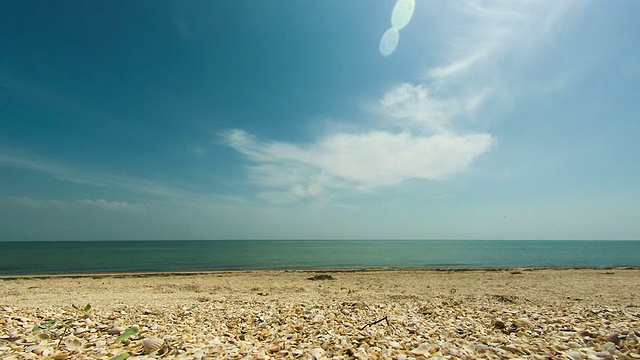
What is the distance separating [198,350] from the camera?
439cm

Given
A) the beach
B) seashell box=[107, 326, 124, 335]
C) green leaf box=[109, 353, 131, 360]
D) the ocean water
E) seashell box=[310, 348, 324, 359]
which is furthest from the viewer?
the ocean water

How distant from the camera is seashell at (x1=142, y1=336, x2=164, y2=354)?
4400 millimetres

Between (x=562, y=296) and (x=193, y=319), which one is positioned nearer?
(x=193, y=319)

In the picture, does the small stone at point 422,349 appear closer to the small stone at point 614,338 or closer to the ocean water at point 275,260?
the small stone at point 614,338

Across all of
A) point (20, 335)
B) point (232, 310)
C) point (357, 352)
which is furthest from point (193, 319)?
point (357, 352)

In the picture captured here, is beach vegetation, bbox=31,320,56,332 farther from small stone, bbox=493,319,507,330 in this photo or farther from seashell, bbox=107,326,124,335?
small stone, bbox=493,319,507,330

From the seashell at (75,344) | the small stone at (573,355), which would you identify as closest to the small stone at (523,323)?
→ the small stone at (573,355)

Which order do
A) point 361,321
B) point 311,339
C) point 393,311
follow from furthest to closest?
point 393,311 → point 361,321 → point 311,339

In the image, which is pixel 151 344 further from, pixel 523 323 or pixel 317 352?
pixel 523 323

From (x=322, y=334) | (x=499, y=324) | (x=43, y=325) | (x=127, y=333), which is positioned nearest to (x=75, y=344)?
(x=127, y=333)

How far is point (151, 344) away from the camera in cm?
448

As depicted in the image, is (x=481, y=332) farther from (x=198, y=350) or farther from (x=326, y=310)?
(x=198, y=350)

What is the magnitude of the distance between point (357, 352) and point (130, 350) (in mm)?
3192

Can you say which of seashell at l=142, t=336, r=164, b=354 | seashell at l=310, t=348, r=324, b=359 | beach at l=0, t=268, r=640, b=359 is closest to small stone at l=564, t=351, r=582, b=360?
beach at l=0, t=268, r=640, b=359
